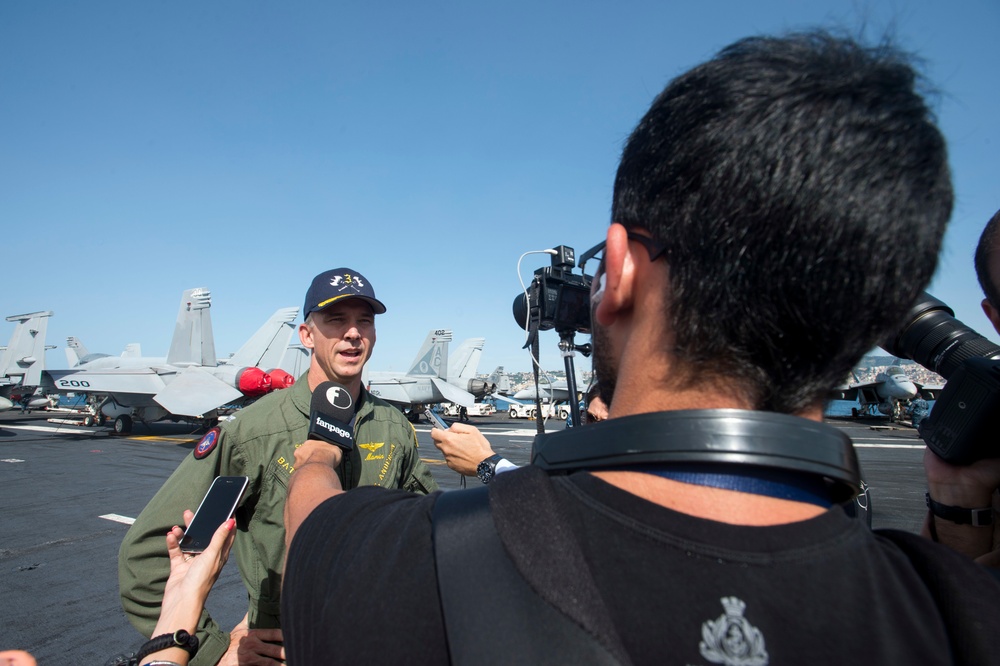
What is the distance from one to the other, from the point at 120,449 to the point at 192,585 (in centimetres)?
1916

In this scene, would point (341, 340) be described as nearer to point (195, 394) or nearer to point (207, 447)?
point (207, 447)

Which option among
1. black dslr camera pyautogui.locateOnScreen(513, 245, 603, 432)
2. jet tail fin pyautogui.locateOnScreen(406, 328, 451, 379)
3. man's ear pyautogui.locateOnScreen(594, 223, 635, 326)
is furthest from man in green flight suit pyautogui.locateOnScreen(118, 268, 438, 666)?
jet tail fin pyautogui.locateOnScreen(406, 328, 451, 379)

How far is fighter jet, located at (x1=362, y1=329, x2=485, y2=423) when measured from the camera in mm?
34500

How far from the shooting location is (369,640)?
72 centimetres

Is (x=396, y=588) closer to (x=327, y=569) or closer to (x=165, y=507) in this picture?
(x=327, y=569)

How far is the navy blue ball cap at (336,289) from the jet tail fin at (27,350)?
35.7 m

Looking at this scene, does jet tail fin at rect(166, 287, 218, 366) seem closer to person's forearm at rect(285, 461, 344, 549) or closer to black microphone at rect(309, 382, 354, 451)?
black microphone at rect(309, 382, 354, 451)

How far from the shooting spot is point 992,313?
1.51 meters

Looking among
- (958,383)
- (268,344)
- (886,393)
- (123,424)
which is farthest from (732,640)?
(886,393)

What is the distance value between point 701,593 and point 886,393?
3631 centimetres

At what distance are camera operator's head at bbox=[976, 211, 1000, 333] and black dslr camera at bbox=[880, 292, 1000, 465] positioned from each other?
141 millimetres

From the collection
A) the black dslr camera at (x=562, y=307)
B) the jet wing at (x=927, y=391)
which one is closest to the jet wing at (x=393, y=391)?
the black dslr camera at (x=562, y=307)

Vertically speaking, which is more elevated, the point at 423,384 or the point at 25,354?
the point at 25,354

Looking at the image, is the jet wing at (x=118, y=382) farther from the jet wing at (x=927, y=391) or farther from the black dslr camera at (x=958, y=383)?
the jet wing at (x=927, y=391)
